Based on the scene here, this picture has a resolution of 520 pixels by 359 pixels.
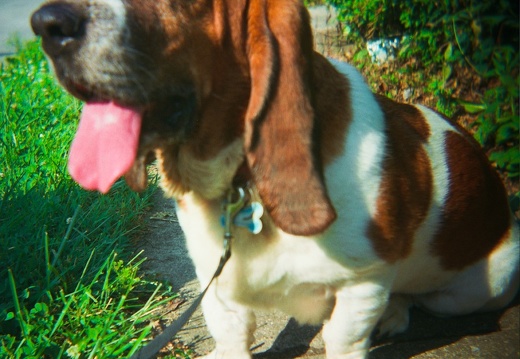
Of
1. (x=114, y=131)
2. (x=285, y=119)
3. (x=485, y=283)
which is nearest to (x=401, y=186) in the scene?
(x=285, y=119)

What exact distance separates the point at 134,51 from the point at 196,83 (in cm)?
22

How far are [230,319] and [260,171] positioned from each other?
30.5 inches

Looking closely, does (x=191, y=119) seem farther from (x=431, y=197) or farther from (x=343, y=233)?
(x=431, y=197)

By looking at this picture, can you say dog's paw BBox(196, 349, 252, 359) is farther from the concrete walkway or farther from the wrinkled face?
the concrete walkway

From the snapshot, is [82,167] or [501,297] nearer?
[82,167]

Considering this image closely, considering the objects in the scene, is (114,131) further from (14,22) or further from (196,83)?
(14,22)

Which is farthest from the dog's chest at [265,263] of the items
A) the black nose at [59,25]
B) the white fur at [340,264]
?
the black nose at [59,25]

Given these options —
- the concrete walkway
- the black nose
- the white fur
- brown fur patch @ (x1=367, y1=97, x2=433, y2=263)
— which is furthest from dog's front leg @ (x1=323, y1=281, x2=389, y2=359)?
the concrete walkway

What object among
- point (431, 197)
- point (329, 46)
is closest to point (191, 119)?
point (431, 197)

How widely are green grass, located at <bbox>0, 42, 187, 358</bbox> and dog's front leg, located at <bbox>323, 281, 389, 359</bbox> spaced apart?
0.74 meters

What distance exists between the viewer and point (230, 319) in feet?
7.66

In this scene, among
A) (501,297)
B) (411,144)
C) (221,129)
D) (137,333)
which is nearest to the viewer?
(221,129)

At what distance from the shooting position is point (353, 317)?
2193 mm

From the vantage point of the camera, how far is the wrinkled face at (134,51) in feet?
5.32
